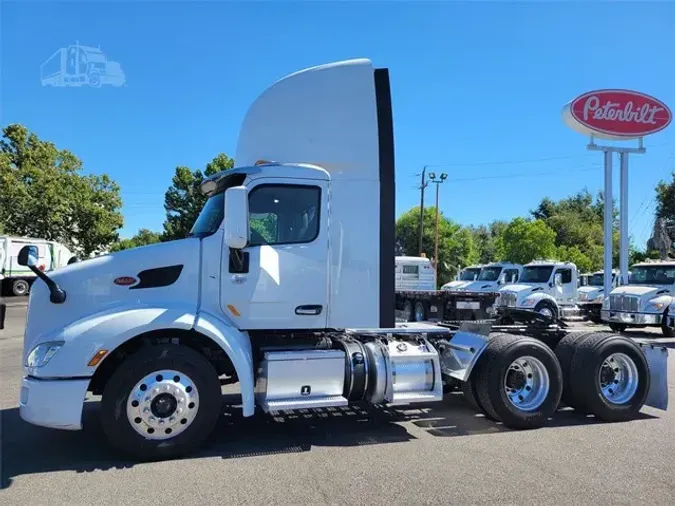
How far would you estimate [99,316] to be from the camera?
5078 millimetres

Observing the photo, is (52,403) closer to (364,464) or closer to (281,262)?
(281,262)

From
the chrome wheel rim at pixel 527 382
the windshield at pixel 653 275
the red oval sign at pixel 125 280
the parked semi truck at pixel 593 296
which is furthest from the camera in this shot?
the parked semi truck at pixel 593 296

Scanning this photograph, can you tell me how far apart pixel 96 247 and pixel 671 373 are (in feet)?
129

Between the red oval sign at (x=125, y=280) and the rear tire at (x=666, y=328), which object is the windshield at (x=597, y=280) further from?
the red oval sign at (x=125, y=280)

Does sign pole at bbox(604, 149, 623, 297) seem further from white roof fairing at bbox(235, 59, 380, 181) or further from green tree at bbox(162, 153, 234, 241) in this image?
green tree at bbox(162, 153, 234, 241)

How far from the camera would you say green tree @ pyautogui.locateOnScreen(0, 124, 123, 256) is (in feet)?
117

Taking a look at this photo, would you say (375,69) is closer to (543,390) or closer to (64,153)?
(543,390)

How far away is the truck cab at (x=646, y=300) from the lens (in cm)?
1688

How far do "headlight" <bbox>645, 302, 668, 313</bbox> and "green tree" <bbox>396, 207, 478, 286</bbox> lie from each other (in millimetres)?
37993

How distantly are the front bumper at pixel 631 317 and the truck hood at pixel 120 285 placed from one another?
1618cm

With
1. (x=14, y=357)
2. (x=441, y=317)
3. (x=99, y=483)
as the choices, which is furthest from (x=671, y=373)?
(x=14, y=357)

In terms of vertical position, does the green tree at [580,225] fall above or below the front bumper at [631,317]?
above

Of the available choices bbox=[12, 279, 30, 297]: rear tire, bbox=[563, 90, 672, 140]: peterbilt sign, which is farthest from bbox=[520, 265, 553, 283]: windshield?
bbox=[12, 279, 30, 297]: rear tire

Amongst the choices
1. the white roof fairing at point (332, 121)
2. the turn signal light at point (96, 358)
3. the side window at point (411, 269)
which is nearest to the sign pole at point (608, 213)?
the side window at point (411, 269)
